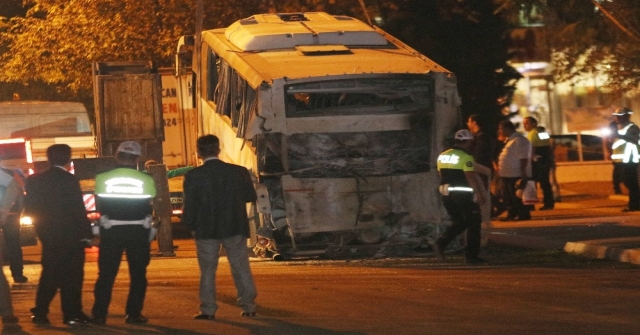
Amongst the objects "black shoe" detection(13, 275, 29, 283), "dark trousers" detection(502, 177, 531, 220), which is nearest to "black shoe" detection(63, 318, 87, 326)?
"black shoe" detection(13, 275, 29, 283)

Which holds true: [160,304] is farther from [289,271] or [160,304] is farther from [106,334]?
[289,271]

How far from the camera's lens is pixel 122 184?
9.98 m

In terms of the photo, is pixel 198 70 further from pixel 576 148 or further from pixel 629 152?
pixel 576 148

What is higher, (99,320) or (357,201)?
(357,201)

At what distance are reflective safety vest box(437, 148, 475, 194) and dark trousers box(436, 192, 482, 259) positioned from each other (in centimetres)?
10

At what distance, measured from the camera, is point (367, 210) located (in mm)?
14844

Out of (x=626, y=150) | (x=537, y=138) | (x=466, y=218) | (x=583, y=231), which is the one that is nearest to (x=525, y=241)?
(x=583, y=231)

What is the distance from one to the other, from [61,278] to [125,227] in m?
0.69

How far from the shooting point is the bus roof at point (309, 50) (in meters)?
14.5

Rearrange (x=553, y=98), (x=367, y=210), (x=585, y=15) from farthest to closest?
(x=553, y=98)
(x=585, y=15)
(x=367, y=210)

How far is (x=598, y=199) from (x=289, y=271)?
11.6 m

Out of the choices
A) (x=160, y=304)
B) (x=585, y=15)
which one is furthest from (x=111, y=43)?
(x=160, y=304)

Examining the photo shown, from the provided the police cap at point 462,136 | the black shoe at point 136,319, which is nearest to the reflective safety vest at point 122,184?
the black shoe at point 136,319

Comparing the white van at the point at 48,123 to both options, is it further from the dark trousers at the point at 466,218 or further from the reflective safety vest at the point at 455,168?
the reflective safety vest at the point at 455,168
